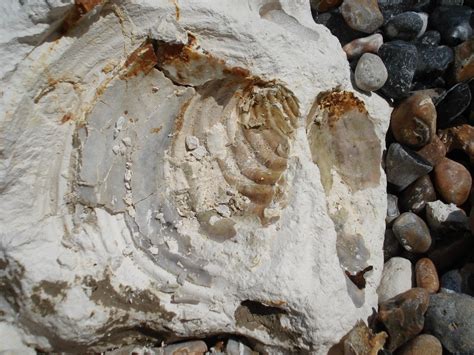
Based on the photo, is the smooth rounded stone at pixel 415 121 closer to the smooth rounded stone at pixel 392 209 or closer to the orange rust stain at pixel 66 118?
the smooth rounded stone at pixel 392 209

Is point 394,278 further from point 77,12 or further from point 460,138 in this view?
point 77,12

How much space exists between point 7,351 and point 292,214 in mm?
901

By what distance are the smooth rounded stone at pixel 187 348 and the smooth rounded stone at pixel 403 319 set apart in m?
0.58

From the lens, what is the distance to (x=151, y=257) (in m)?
1.78

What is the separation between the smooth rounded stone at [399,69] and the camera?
2219 mm

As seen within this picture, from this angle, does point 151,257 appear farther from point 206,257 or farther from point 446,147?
point 446,147

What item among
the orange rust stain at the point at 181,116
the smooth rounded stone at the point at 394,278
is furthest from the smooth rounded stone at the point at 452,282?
the orange rust stain at the point at 181,116

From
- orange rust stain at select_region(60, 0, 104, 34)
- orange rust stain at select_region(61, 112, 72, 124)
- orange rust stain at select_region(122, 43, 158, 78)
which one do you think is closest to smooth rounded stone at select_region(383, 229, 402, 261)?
orange rust stain at select_region(122, 43, 158, 78)

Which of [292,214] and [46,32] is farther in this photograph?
[292,214]

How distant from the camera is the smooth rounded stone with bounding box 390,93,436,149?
7.22 ft

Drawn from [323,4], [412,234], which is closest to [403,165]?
[412,234]

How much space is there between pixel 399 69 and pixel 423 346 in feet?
3.32

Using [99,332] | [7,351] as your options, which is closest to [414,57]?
[99,332]

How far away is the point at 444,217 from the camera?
2166 millimetres
